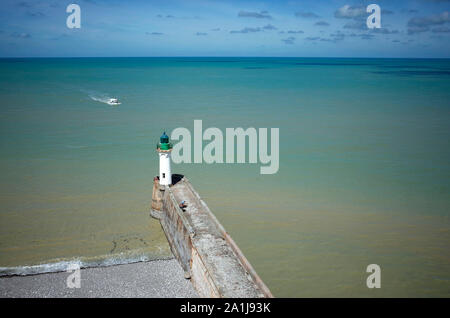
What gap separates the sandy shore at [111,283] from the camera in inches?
451

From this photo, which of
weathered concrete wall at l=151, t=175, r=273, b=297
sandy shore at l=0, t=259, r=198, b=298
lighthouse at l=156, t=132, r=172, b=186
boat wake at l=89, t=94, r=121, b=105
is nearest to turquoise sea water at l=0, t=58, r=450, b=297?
sandy shore at l=0, t=259, r=198, b=298

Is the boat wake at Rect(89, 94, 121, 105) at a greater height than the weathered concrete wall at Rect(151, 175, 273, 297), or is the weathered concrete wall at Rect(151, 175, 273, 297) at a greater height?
the boat wake at Rect(89, 94, 121, 105)

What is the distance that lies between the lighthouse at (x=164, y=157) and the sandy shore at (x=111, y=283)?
4.29m

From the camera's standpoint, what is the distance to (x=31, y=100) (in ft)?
147

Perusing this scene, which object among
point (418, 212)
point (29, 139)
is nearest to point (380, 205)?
point (418, 212)

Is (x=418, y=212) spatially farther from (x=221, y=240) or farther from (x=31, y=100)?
(x=31, y=100)

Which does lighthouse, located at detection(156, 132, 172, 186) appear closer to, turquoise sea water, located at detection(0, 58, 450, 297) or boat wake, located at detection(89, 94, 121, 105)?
turquoise sea water, located at detection(0, 58, 450, 297)

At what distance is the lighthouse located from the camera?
50.8ft

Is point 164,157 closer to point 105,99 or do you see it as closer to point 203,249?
point 203,249

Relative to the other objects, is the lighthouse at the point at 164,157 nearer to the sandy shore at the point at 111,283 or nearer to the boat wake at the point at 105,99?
the sandy shore at the point at 111,283

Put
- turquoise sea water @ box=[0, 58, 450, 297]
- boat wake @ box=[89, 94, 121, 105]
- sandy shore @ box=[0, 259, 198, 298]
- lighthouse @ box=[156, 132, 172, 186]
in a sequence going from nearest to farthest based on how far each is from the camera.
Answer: sandy shore @ box=[0, 259, 198, 298]
turquoise sea water @ box=[0, 58, 450, 297]
lighthouse @ box=[156, 132, 172, 186]
boat wake @ box=[89, 94, 121, 105]

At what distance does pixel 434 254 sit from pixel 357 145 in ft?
47.2

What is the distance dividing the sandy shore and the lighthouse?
4.29 metres

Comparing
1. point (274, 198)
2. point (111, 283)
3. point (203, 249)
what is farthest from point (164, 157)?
point (274, 198)
